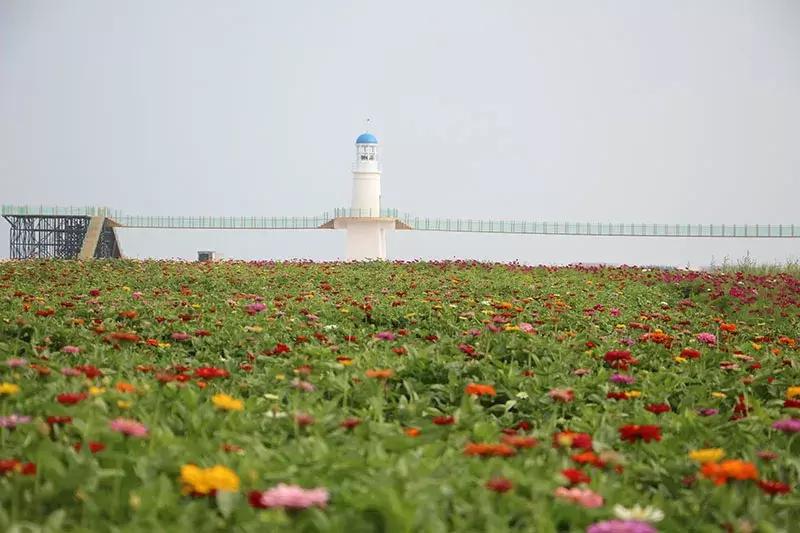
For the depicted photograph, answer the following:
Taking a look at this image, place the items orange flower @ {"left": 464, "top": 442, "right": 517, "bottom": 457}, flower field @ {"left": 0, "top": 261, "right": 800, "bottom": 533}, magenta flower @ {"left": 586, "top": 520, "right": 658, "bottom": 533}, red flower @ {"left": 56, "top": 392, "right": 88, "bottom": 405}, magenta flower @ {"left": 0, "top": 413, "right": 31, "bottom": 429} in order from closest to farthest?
magenta flower @ {"left": 586, "top": 520, "right": 658, "bottom": 533}, flower field @ {"left": 0, "top": 261, "right": 800, "bottom": 533}, orange flower @ {"left": 464, "top": 442, "right": 517, "bottom": 457}, magenta flower @ {"left": 0, "top": 413, "right": 31, "bottom": 429}, red flower @ {"left": 56, "top": 392, "right": 88, "bottom": 405}

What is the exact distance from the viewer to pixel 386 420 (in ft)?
12.6

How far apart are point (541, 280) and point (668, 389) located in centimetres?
736

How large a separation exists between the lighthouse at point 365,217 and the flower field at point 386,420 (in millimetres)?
23486

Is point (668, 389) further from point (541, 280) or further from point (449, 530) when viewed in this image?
point (541, 280)

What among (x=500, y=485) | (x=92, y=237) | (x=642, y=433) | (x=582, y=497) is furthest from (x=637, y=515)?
(x=92, y=237)

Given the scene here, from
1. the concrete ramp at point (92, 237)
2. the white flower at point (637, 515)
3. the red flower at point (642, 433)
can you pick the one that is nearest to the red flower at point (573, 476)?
the white flower at point (637, 515)

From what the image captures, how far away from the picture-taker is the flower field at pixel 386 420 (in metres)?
2.24

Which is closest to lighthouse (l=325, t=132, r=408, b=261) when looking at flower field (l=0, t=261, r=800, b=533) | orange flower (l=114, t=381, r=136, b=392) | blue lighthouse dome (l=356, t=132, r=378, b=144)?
blue lighthouse dome (l=356, t=132, r=378, b=144)

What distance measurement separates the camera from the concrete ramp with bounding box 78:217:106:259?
33562 mm

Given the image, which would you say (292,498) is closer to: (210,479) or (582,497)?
(210,479)

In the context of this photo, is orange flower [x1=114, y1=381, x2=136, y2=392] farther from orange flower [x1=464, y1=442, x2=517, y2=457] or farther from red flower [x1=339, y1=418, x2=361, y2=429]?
orange flower [x1=464, y1=442, x2=517, y2=457]

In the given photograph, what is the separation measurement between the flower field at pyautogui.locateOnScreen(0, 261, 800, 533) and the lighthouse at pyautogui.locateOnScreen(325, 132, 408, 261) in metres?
23.5

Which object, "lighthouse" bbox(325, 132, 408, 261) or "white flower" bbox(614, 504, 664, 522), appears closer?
"white flower" bbox(614, 504, 664, 522)

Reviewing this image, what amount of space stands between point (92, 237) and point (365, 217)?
958 centimetres
